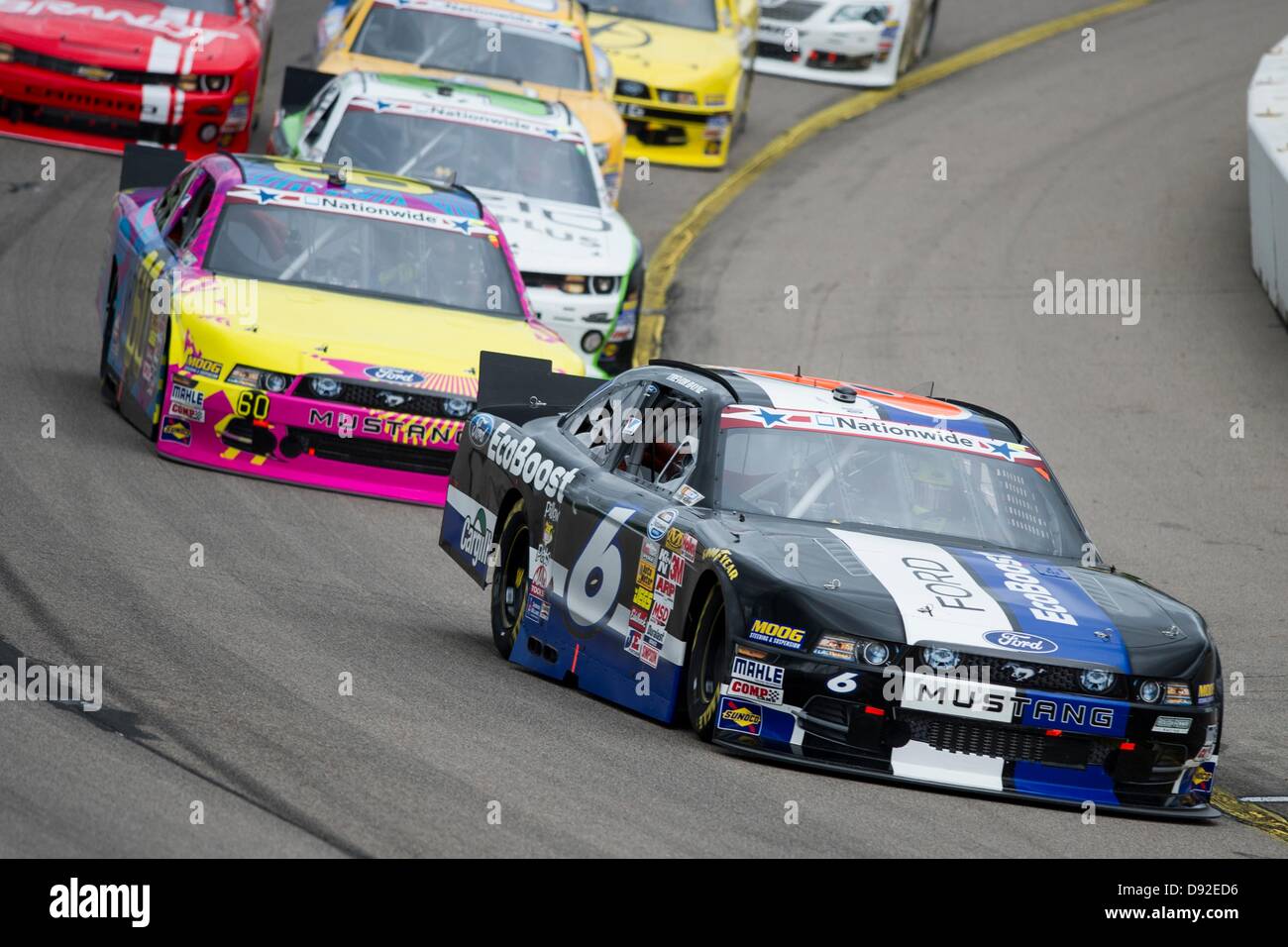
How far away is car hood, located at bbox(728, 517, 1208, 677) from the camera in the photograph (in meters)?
7.47

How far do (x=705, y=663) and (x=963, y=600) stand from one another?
36.2 inches

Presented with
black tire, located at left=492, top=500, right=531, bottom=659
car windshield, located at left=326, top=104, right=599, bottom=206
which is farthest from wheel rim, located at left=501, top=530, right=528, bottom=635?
car windshield, located at left=326, top=104, right=599, bottom=206

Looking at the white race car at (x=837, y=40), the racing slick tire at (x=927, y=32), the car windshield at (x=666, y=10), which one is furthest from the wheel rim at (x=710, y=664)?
the racing slick tire at (x=927, y=32)

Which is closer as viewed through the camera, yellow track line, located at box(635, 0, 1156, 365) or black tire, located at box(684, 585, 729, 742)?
black tire, located at box(684, 585, 729, 742)

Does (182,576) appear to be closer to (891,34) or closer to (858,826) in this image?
(858,826)

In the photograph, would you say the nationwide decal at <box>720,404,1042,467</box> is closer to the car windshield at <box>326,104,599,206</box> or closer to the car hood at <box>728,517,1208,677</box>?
the car hood at <box>728,517,1208,677</box>

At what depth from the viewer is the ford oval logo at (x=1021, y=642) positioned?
7.45m

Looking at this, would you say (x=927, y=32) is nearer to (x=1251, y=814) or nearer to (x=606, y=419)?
(x=606, y=419)

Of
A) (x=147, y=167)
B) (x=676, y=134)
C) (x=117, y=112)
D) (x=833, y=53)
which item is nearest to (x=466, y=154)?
(x=147, y=167)

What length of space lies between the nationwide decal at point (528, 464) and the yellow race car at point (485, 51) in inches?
352

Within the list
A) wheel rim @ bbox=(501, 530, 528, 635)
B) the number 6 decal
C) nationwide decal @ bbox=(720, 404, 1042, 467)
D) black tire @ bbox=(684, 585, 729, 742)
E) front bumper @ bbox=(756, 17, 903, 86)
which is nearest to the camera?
black tire @ bbox=(684, 585, 729, 742)

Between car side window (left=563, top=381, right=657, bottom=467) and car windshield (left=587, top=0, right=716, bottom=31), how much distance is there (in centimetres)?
1471

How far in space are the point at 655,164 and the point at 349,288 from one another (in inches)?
426

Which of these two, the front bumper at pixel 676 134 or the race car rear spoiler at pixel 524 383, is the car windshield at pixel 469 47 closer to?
the front bumper at pixel 676 134
